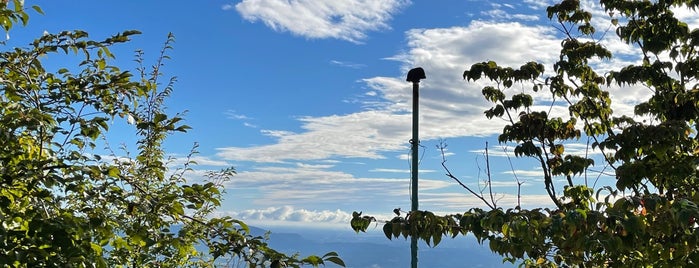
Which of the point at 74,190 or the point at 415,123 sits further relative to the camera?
the point at 415,123

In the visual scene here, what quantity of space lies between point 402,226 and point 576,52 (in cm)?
451

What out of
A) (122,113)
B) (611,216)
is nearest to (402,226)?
(611,216)

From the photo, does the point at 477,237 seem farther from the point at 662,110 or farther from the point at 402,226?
the point at 662,110

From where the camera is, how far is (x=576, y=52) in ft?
20.7

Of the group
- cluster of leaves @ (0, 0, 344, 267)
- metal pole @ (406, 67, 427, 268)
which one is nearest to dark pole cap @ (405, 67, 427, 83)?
metal pole @ (406, 67, 427, 268)

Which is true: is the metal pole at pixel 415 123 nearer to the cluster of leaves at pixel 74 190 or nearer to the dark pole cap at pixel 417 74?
the dark pole cap at pixel 417 74

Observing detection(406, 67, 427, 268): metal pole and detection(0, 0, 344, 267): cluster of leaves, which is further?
detection(406, 67, 427, 268): metal pole

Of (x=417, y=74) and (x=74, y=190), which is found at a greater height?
(x=417, y=74)

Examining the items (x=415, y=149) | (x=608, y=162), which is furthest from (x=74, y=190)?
(x=608, y=162)

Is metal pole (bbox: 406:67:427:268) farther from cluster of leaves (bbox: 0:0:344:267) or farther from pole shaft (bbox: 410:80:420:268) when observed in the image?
cluster of leaves (bbox: 0:0:344:267)

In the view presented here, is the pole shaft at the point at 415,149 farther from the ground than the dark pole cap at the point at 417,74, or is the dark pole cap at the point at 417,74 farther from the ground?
the dark pole cap at the point at 417,74


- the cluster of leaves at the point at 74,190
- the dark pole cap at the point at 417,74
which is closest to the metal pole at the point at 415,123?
the dark pole cap at the point at 417,74

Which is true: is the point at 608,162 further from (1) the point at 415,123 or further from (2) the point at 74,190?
(2) the point at 74,190

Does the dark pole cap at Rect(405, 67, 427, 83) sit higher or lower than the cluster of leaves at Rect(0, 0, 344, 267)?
higher
